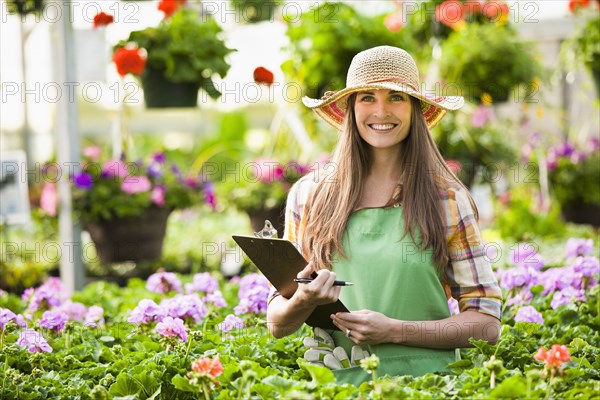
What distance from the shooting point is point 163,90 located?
3916mm

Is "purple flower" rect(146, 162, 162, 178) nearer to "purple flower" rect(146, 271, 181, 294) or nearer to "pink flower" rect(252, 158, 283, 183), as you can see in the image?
"pink flower" rect(252, 158, 283, 183)

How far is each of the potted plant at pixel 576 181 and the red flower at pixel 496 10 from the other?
3.18 feet

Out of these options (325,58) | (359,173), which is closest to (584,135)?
(325,58)

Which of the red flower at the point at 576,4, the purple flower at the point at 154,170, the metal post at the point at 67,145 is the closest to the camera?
the metal post at the point at 67,145

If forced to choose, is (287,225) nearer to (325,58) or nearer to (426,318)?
(426,318)

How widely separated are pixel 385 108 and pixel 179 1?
2.28 m

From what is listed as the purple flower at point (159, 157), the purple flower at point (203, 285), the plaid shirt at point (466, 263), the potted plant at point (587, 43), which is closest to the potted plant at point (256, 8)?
the purple flower at point (159, 157)

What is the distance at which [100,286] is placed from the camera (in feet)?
11.1

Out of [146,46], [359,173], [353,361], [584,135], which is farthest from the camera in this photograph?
[584,135]

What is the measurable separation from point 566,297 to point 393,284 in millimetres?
804

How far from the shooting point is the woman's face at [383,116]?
204cm

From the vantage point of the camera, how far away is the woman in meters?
1.99

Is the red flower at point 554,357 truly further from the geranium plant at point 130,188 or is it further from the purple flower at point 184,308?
the geranium plant at point 130,188

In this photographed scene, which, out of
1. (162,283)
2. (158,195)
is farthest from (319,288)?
(158,195)
